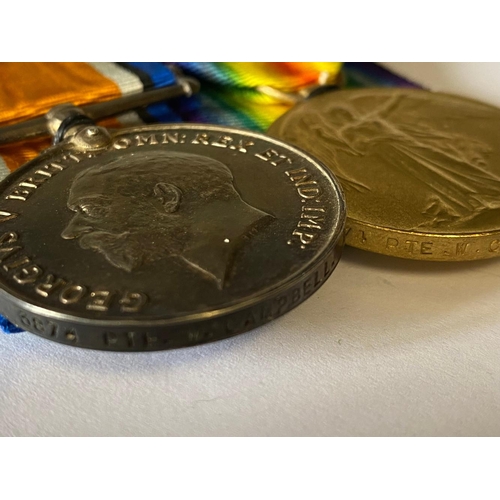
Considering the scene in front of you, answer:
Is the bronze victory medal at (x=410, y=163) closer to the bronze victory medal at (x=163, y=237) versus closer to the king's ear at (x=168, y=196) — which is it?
the bronze victory medal at (x=163, y=237)

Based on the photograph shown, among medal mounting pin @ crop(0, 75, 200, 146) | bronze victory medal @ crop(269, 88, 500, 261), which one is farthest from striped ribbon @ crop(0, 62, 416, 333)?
bronze victory medal @ crop(269, 88, 500, 261)

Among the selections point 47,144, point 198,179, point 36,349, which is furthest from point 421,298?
point 47,144

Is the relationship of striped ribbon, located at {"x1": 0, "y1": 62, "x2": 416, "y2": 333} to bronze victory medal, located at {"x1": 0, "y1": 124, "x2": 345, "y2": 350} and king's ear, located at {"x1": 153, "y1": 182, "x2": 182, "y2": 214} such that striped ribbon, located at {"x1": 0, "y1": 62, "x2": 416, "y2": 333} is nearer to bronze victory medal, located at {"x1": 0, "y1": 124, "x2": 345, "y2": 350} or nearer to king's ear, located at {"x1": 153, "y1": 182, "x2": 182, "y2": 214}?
bronze victory medal, located at {"x1": 0, "y1": 124, "x2": 345, "y2": 350}

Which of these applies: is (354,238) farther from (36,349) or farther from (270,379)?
(36,349)

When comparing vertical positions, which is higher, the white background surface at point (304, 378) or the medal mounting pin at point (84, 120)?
the medal mounting pin at point (84, 120)

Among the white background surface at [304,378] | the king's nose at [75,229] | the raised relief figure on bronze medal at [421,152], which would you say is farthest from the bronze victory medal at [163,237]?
the raised relief figure on bronze medal at [421,152]

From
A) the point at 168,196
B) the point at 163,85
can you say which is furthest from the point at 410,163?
the point at 163,85
